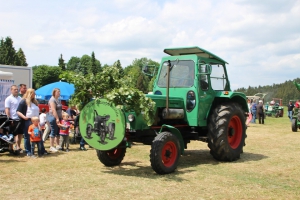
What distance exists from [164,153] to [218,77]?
287 centimetres

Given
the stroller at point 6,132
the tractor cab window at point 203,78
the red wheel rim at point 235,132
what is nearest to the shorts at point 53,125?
the stroller at point 6,132

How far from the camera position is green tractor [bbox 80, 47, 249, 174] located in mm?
6664

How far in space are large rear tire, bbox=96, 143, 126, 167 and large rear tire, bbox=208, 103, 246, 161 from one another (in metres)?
Result: 1.98

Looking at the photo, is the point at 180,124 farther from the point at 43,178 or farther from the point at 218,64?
the point at 43,178

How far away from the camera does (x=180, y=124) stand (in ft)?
27.3

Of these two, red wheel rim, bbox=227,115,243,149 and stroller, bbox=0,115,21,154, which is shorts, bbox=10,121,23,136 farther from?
red wheel rim, bbox=227,115,243,149

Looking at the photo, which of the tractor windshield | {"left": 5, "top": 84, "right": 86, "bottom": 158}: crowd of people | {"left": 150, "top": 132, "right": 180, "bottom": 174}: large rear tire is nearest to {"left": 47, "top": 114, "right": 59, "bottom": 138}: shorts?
{"left": 5, "top": 84, "right": 86, "bottom": 158}: crowd of people

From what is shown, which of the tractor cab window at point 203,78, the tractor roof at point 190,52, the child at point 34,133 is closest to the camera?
the tractor cab window at point 203,78

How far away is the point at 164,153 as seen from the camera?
22.7 ft

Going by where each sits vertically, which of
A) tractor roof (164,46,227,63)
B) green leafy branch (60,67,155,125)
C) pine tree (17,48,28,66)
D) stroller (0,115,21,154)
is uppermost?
pine tree (17,48,28,66)

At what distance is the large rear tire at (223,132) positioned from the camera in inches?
316

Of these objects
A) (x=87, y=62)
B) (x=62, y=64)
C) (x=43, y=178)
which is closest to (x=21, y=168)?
(x=43, y=178)

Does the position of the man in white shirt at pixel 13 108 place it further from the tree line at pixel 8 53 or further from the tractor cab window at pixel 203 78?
the tree line at pixel 8 53

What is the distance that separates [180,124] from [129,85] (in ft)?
6.54
